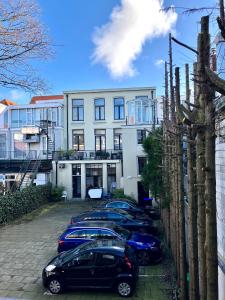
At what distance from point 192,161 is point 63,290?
20.9 feet

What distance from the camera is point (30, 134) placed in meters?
37.5

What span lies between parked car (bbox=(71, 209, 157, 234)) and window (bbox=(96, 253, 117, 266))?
618 centimetres

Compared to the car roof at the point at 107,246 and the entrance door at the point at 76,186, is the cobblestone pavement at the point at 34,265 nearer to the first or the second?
the car roof at the point at 107,246

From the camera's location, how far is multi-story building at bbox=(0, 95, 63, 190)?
117 ft

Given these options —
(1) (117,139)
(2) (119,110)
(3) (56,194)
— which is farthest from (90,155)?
(2) (119,110)

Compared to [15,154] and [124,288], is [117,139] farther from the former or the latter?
[124,288]

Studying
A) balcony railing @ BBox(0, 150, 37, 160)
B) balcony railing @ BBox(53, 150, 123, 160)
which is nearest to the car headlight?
balcony railing @ BBox(53, 150, 123, 160)

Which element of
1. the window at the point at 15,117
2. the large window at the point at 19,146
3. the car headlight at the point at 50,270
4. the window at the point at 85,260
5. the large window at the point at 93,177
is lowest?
the car headlight at the point at 50,270

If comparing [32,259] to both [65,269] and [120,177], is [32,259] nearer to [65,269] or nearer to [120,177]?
[65,269]

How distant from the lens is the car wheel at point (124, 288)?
10.1 metres

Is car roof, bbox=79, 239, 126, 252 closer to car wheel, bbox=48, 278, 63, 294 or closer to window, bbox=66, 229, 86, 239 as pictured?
car wheel, bbox=48, 278, 63, 294

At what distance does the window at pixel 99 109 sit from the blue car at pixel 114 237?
23.3 m

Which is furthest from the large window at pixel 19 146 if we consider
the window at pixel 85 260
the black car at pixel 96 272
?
the window at pixel 85 260

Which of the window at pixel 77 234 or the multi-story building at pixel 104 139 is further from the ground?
the multi-story building at pixel 104 139
